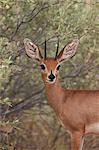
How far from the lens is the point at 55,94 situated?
35.9 ft

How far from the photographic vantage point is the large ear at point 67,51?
35.9ft

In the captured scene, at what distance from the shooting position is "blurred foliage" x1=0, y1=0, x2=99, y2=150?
11.9 meters

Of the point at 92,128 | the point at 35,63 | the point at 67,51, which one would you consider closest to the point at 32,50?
the point at 67,51

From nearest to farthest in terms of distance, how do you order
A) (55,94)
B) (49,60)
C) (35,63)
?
(49,60)
(55,94)
(35,63)

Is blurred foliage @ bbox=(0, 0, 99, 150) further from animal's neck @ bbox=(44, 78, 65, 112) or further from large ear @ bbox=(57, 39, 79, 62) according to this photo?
animal's neck @ bbox=(44, 78, 65, 112)

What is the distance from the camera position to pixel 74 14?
12047mm

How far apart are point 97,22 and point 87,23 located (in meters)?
0.20

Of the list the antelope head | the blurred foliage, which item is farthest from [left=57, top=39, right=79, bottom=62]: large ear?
the blurred foliage

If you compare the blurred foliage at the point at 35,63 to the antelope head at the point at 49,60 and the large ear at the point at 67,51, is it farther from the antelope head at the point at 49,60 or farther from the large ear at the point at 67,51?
the large ear at the point at 67,51

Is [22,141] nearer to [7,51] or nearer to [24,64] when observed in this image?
[24,64]

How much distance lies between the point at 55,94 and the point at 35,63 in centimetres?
175

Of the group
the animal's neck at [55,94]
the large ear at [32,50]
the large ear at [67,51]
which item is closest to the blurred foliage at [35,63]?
the large ear at [32,50]

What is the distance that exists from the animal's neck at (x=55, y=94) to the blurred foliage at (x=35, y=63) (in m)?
0.76

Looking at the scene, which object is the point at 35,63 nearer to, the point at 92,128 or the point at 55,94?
the point at 55,94
